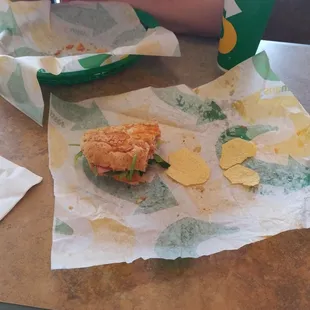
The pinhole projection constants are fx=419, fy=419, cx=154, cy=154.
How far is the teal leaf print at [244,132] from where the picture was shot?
2.17 feet

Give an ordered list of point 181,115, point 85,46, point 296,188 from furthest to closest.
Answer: point 85,46
point 181,115
point 296,188

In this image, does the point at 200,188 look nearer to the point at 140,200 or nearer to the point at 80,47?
the point at 140,200

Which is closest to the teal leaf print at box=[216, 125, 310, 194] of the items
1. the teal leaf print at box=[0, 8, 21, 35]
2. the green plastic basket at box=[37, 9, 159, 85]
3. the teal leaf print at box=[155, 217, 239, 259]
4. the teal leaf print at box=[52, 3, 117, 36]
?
the teal leaf print at box=[155, 217, 239, 259]

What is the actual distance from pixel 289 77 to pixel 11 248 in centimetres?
54

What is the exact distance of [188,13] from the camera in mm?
820

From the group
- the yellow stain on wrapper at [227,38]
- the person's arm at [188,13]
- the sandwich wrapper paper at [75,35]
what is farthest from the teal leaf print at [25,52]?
the yellow stain on wrapper at [227,38]

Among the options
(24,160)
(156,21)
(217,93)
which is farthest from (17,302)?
(156,21)

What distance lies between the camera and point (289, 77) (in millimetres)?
753

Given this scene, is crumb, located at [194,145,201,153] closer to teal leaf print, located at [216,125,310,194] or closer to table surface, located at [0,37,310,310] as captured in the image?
teal leaf print, located at [216,125,310,194]

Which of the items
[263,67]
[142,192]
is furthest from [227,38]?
[142,192]

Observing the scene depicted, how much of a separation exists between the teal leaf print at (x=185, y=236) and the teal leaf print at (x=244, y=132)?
0.16 m

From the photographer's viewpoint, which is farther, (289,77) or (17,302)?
(289,77)

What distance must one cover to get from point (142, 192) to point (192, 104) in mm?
196

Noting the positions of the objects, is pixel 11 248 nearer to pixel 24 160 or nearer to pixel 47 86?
pixel 24 160
